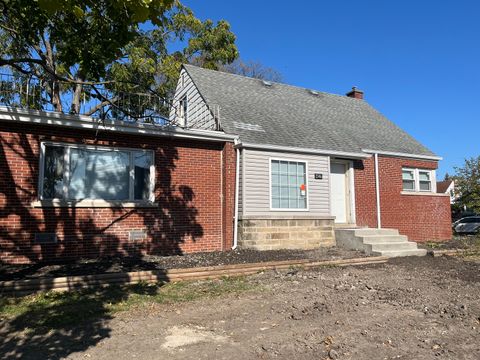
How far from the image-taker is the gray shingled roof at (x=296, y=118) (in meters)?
14.1

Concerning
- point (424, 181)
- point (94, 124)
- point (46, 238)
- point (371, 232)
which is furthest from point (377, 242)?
point (46, 238)

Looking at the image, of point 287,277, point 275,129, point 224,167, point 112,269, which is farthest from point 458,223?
point 112,269

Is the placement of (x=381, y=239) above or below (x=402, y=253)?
above

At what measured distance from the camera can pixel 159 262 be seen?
10.2 m

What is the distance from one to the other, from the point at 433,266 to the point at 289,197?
4540 mm

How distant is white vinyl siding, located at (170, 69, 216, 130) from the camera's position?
1472 centimetres

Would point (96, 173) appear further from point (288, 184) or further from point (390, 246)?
point (390, 246)

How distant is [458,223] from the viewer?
2919 centimetres

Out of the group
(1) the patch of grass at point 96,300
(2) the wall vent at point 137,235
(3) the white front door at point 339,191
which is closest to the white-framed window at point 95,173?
(2) the wall vent at point 137,235

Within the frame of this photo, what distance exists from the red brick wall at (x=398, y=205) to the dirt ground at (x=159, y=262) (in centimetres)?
368

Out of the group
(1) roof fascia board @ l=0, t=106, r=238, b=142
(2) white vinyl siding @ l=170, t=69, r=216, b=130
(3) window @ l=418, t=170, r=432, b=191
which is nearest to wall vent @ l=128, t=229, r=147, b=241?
(1) roof fascia board @ l=0, t=106, r=238, b=142

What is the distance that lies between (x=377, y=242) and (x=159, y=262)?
6.59m

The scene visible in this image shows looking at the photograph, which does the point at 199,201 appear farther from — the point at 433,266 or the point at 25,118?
the point at 433,266

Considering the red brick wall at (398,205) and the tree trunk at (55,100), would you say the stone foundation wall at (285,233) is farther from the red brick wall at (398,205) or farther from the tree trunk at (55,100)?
the tree trunk at (55,100)
